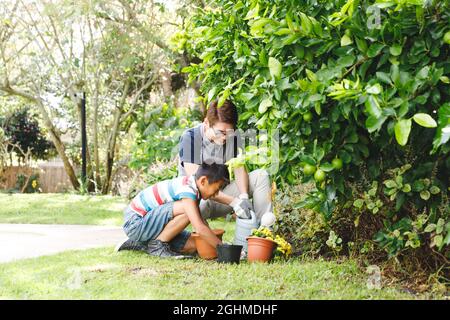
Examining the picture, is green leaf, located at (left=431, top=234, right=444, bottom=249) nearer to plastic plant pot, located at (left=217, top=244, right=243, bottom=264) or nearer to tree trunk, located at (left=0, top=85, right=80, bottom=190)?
plastic plant pot, located at (left=217, top=244, right=243, bottom=264)

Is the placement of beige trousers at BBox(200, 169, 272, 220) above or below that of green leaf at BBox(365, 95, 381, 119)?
below

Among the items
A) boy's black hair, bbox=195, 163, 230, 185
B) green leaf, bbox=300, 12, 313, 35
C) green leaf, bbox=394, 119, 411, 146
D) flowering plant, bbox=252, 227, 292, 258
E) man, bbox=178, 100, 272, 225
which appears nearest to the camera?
green leaf, bbox=394, 119, 411, 146

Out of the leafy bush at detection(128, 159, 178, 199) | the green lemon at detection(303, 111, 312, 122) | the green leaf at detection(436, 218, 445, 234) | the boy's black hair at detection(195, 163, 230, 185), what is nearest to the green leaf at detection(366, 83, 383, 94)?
the green lemon at detection(303, 111, 312, 122)

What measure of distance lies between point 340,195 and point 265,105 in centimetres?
93

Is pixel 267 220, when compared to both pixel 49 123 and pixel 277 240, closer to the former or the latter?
pixel 277 240

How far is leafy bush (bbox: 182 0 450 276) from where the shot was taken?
113 inches

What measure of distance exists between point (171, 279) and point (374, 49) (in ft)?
6.32

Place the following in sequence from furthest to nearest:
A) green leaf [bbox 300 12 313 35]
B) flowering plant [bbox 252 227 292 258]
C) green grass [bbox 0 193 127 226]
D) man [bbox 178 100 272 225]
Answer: green grass [bbox 0 193 127 226] → man [bbox 178 100 272 225] → flowering plant [bbox 252 227 292 258] → green leaf [bbox 300 12 313 35]

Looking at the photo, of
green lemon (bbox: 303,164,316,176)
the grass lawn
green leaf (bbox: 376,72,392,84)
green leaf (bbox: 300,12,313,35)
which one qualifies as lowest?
the grass lawn

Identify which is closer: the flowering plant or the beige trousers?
the flowering plant

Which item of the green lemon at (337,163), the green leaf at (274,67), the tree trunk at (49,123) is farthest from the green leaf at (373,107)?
the tree trunk at (49,123)
